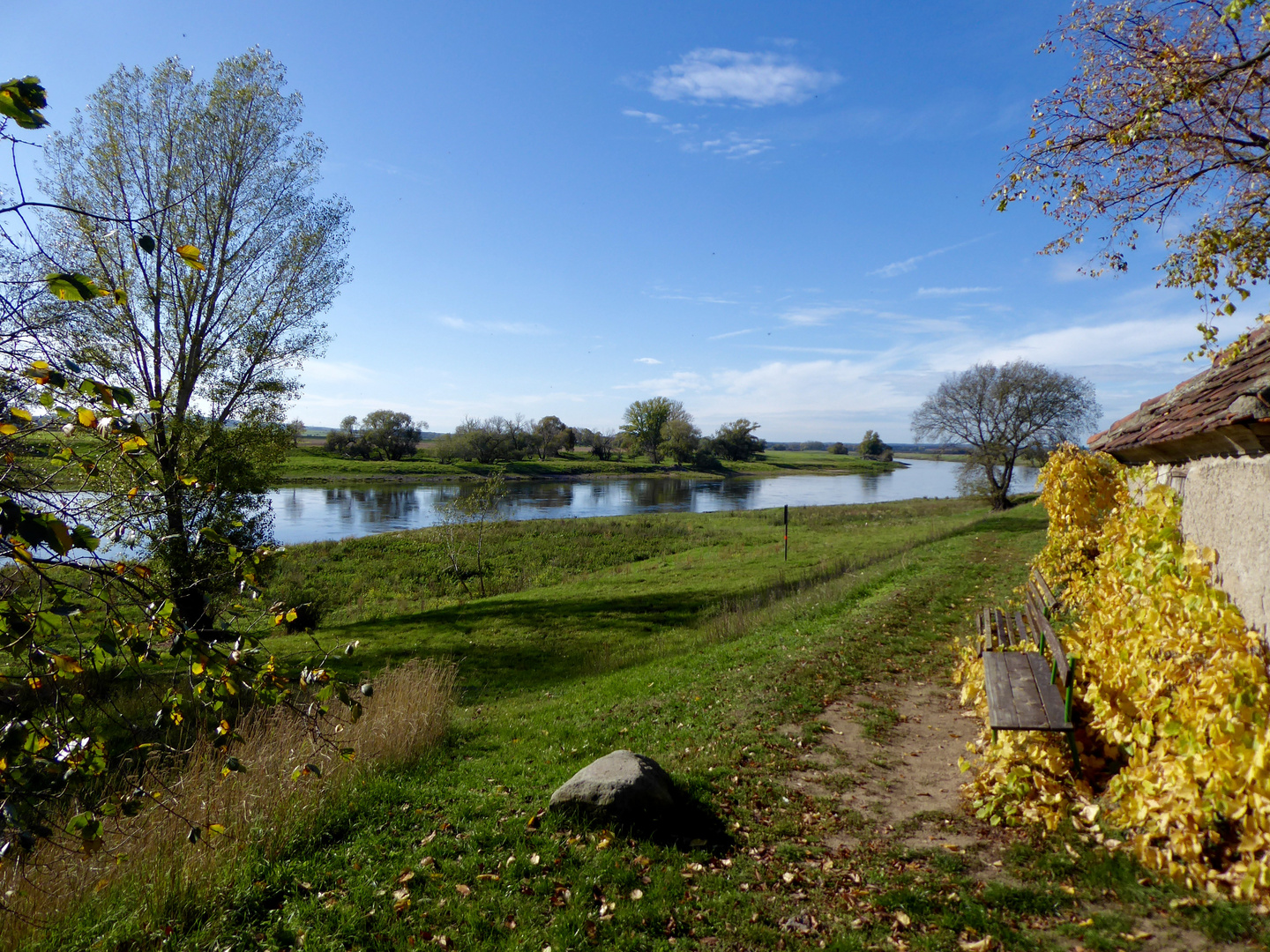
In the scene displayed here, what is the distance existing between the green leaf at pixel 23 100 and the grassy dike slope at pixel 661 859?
479cm

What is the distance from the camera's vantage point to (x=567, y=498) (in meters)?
60.4

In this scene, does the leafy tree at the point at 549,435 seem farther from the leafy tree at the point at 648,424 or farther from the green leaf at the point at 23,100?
the green leaf at the point at 23,100

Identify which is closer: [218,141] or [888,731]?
[888,731]

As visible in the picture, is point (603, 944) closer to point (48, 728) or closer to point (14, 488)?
point (48, 728)

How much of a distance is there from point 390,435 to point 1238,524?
9345 cm

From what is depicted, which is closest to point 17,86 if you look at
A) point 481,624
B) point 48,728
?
point 48,728

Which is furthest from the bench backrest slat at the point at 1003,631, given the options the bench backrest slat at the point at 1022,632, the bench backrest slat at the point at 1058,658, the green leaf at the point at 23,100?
the green leaf at the point at 23,100

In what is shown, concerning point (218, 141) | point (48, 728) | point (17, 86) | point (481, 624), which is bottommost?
point (481, 624)

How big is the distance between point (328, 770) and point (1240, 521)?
7.66 metres

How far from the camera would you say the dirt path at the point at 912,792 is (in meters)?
3.87

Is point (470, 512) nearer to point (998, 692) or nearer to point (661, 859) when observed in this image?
point (661, 859)

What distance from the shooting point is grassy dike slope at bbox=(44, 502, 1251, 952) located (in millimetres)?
4297

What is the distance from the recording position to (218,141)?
1544 centimetres

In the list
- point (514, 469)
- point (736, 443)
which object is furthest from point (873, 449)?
point (514, 469)
